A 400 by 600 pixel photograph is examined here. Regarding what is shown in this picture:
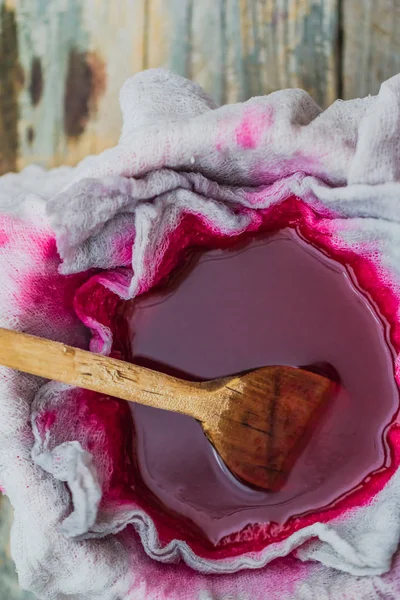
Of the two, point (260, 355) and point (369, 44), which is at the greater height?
point (369, 44)

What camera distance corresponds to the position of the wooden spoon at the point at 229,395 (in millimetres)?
486

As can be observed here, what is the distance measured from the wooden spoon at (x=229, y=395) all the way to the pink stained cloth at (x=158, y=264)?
0.06 metres

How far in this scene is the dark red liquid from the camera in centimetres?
64

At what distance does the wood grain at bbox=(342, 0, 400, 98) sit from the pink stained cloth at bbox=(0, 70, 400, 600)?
0.52 ft

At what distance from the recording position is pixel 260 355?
650 mm

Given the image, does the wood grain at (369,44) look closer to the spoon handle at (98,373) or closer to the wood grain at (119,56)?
the wood grain at (119,56)

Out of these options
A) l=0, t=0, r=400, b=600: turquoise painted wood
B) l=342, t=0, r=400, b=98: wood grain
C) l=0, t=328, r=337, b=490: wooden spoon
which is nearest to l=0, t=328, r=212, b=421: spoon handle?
l=0, t=328, r=337, b=490: wooden spoon

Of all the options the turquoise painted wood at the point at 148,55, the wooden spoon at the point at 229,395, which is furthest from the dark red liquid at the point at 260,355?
the turquoise painted wood at the point at 148,55

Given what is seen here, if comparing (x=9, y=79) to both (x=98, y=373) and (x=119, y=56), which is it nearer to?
(x=119, y=56)

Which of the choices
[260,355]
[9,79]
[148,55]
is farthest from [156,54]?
[260,355]

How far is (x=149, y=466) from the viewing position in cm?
64

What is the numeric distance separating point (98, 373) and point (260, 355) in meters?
0.20

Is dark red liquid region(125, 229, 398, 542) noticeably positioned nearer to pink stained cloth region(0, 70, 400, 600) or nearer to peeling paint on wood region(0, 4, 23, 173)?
pink stained cloth region(0, 70, 400, 600)

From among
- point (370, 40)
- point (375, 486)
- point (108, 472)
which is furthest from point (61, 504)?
point (370, 40)
